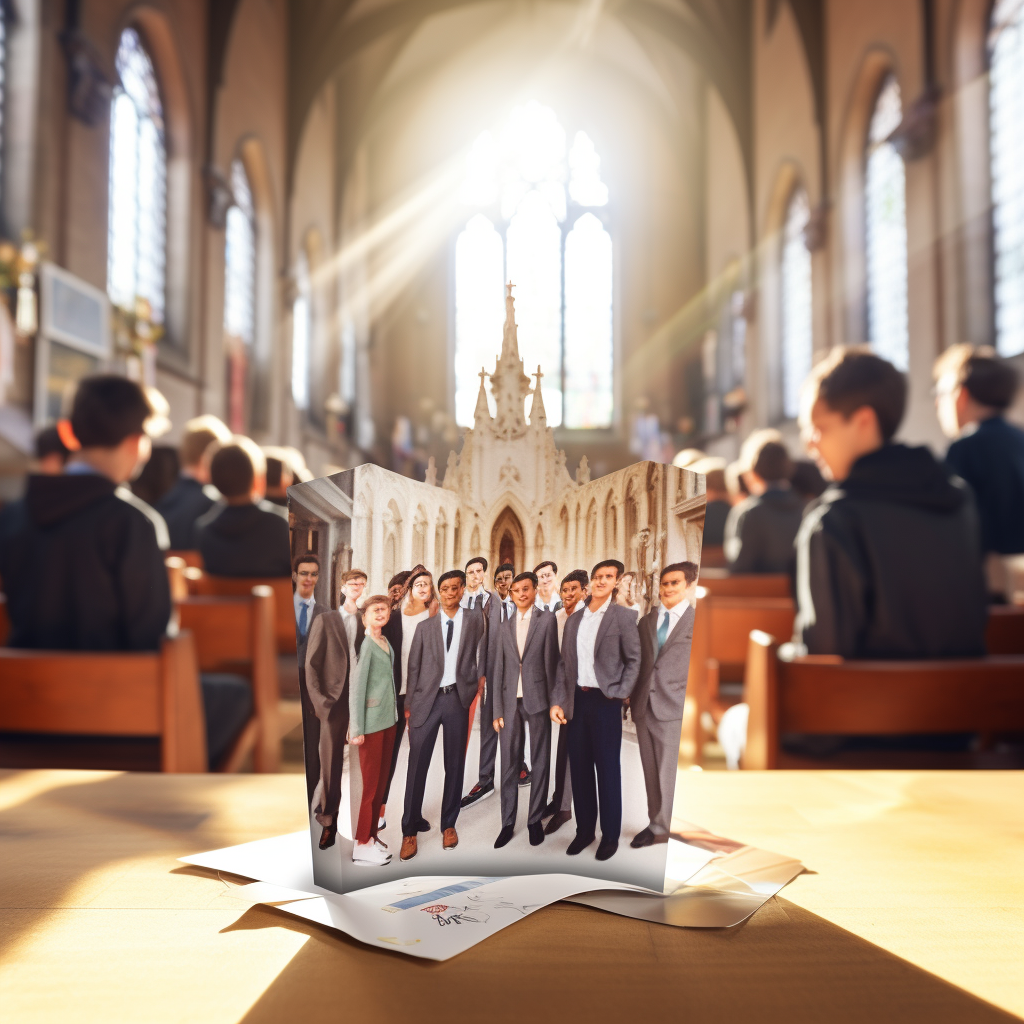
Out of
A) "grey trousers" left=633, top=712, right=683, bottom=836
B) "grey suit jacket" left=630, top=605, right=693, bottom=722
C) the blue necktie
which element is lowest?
"grey trousers" left=633, top=712, right=683, bottom=836

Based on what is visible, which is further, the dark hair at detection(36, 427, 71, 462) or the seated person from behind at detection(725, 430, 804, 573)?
the dark hair at detection(36, 427, 71, 462)

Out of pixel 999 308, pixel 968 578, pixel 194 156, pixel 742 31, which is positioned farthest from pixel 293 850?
pixel 742 31

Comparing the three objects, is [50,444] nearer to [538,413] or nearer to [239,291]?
[538,413]

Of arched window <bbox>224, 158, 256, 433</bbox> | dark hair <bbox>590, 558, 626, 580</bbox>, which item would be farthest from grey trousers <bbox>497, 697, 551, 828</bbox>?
arched window <bbox>224, 158, 256, 433</bbox>

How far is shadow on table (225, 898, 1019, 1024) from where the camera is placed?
37 centimetres

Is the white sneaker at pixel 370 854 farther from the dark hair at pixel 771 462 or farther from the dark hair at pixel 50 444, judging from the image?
the dark hair at pixel 50 444

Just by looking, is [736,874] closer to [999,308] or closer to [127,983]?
[127,983]

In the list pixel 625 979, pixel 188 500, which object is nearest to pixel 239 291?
pixel 188 500

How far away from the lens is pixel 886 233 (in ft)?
30.2

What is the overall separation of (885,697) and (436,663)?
81 cm

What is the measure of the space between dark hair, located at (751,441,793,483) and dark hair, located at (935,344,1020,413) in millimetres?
769

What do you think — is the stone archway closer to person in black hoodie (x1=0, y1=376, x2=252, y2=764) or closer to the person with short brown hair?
person in black hoodie (x1=0, y1=376, x2=252, y2=764)

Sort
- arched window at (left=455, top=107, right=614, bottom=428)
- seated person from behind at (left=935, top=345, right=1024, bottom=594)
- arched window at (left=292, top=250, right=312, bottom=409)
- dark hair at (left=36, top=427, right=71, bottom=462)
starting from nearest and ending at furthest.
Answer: seated person from behind at (left=935, top=345, right=1024, bottom=594)
dark hair at (left=36, top=427, right=71, bottom=462)
arched window at (left=292, top=250, right=312, bottom=409)
arched window at (left=455, top=107, right=614, bottom=428)

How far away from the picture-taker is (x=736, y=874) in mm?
546
